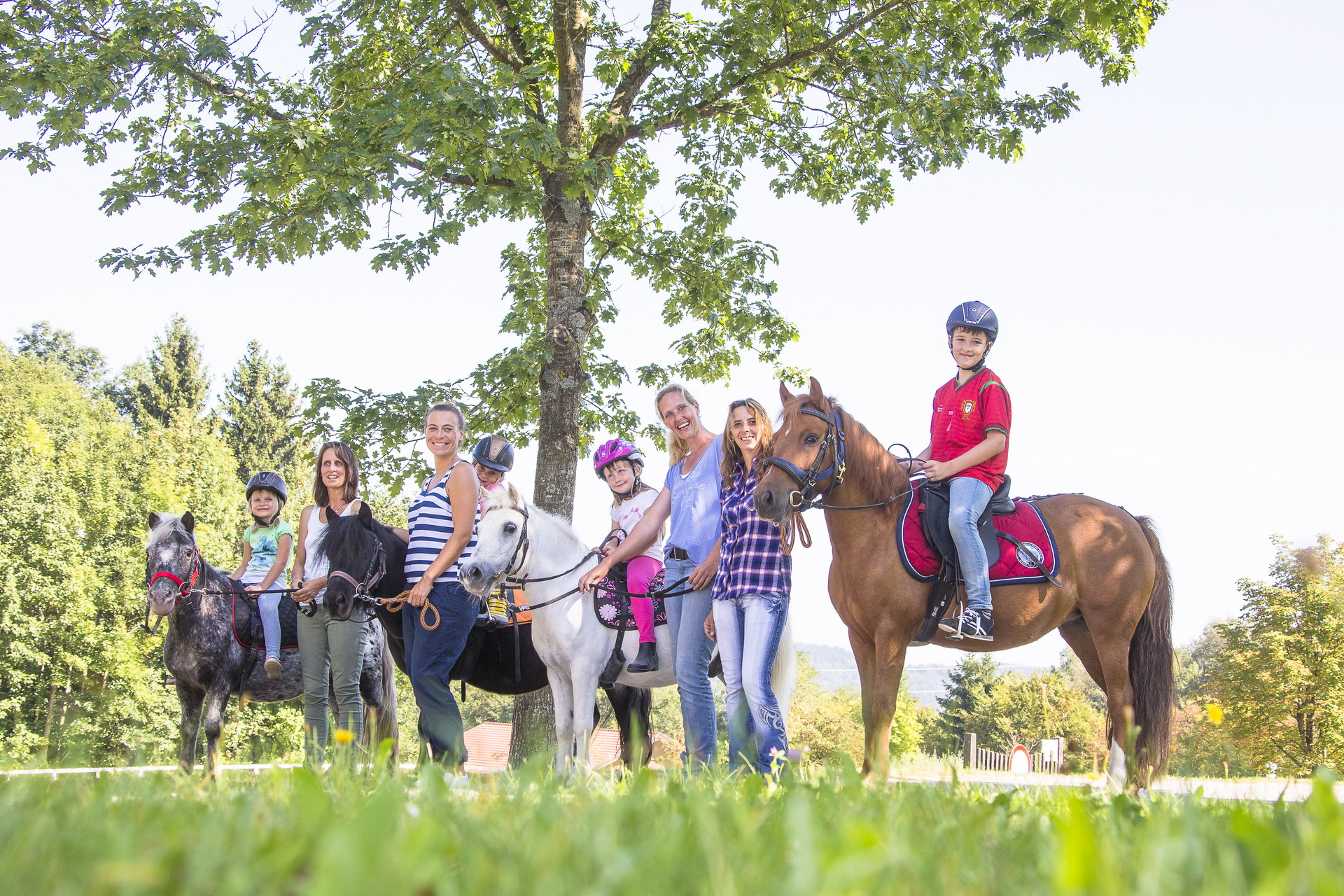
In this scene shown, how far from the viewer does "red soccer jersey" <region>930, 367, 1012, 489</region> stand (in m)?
6.21

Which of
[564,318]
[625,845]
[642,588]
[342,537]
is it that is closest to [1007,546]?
[642,588]

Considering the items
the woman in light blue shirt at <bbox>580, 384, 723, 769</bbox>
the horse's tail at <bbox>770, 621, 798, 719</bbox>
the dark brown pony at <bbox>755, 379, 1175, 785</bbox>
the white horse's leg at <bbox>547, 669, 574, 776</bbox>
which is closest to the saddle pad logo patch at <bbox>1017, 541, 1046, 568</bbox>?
the dark brown pony at <bbox>755, 379, 1175, 785</bbox>

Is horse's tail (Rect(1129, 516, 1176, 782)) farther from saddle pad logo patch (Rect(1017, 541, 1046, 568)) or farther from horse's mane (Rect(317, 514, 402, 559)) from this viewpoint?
horse's mane (Rect(317, 514, 402, 559))

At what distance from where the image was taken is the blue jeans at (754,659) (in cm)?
548

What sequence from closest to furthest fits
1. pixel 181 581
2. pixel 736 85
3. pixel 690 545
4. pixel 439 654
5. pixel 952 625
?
1. pixel 952 625
2. pixel 439 654
3. pixel 690 545
4. pixel 181 581
5. pixel 736 85

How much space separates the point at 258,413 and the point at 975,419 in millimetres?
56052

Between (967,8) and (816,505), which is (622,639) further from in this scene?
(967,8)

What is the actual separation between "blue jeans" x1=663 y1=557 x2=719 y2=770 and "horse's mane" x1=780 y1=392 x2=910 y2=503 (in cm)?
121

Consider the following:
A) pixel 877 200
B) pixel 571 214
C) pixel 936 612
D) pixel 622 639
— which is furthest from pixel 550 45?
pixel 936 612

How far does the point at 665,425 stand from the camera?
6.83 meters

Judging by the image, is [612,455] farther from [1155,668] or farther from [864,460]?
[1155,668]

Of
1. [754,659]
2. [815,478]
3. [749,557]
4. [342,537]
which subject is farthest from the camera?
[342,537]

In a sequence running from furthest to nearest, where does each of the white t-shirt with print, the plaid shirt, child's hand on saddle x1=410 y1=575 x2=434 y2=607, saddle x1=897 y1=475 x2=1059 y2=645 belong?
the white t-shirt with print, child's hand on saddle x1=410 y1=575 x2=434 y2=607, saddle x1=897 y1=475 x2=1059 y2=645, the plaid shirt

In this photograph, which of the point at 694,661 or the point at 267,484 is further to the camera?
the point at 267,484
